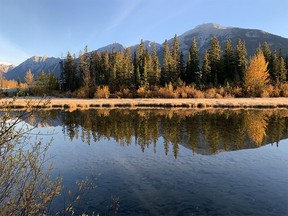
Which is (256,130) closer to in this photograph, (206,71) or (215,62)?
(206,71)

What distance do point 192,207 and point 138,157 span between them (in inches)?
324

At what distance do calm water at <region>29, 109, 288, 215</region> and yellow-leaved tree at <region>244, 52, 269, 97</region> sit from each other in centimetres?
4629

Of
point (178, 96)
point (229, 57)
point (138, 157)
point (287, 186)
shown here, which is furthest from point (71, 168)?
point (229, 57)

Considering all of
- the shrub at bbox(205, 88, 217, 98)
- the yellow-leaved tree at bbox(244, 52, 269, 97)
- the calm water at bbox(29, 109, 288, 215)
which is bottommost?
the calm water at bbox(29, 109, 288, 215)

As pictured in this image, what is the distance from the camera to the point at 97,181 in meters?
13.6

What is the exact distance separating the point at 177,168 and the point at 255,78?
2527 inches

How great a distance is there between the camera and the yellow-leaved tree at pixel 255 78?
72750 millimetres

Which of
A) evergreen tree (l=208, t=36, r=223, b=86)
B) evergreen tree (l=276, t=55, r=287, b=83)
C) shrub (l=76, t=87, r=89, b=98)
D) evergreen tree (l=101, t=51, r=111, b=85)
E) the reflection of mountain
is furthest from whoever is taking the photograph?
evergreen tree (l=101, t=51, r=111, b=85)

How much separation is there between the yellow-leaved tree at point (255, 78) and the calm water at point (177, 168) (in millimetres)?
46288

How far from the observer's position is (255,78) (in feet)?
239

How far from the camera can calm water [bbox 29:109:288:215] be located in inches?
432

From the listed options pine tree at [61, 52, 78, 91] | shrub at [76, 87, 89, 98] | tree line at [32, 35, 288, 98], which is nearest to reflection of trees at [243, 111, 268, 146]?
tree line at [32, 35, 288, 98]

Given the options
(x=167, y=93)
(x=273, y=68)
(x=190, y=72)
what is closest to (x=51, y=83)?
(x=167, y=93)

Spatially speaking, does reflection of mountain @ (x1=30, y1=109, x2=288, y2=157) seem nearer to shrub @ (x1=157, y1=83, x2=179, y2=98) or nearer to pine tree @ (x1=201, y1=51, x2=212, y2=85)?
shrub @ (x1=157, y1=83, x2=179, y2=98)
